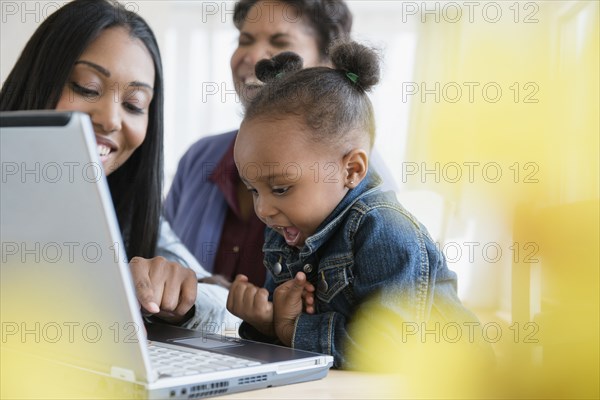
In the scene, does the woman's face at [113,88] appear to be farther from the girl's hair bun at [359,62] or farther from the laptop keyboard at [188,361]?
the laptop keyboard at [188,361]

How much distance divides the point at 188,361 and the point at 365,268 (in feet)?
1.05

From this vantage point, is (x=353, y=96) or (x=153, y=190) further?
(x=153, y=190)

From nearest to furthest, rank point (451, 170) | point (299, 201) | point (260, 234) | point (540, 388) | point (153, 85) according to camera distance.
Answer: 1. point (540, 388)
2. point (299, 201)
3. point (153, 85)
4. point (260, 234)
5. point (451, 170)

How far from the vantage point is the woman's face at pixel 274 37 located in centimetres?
202

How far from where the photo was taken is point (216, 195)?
83.4 inches

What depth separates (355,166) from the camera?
1159 millimetres

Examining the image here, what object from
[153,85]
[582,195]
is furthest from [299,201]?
[153,85]

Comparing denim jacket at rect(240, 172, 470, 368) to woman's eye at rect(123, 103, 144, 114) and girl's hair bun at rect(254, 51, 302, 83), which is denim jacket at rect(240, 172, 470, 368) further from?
woman's eye at rect(123, 103, 144, 114)

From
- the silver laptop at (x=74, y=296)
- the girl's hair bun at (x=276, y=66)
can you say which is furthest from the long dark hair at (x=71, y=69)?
the silver laptop at (x=74, y=296)

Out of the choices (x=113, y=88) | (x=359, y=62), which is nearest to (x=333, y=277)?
(x=359, y=62)

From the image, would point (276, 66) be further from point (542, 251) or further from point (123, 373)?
point (123, 373)

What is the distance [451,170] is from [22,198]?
14.6ft

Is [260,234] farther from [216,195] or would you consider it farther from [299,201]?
[299,201]

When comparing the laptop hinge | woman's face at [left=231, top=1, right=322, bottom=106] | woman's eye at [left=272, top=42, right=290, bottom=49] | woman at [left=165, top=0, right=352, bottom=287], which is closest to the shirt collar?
woman at [left=165, top=0, right=352, bottom=287]
